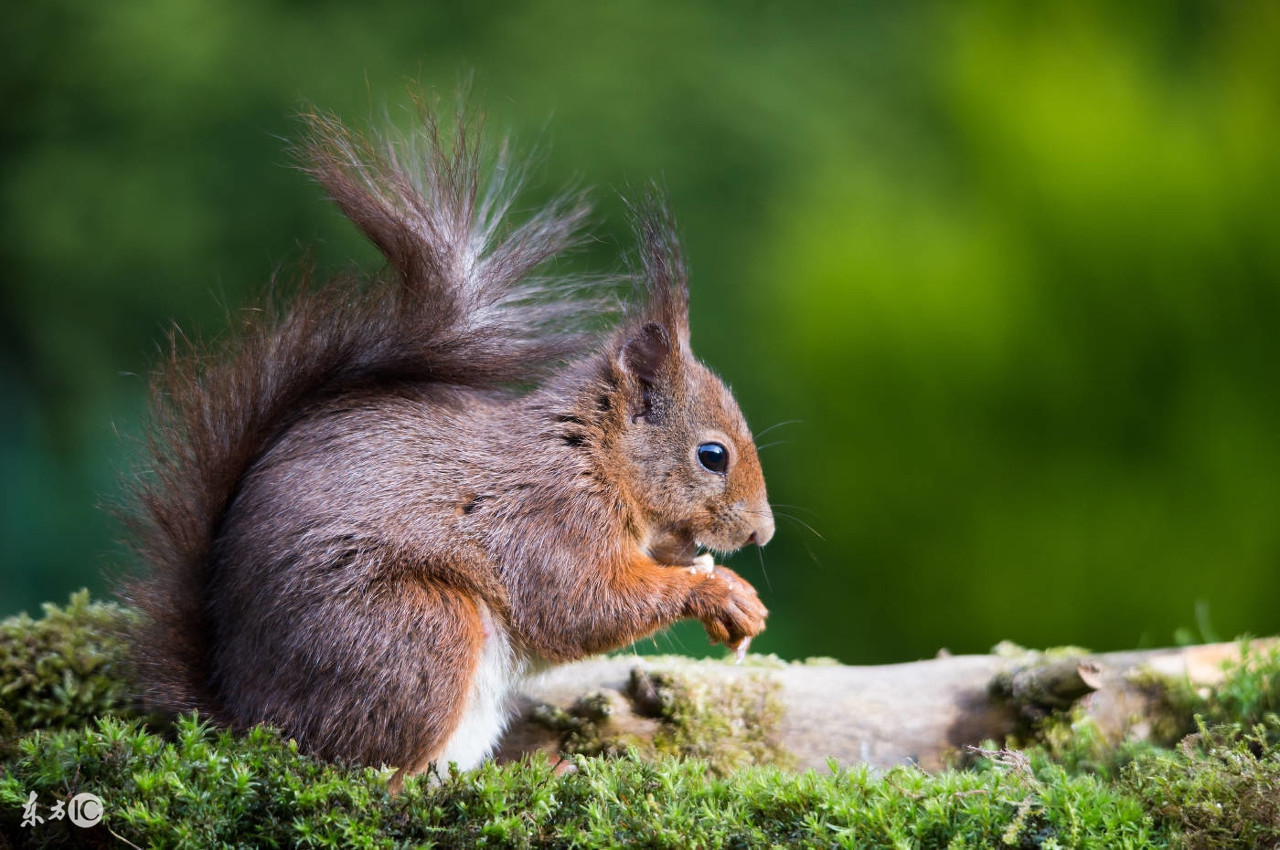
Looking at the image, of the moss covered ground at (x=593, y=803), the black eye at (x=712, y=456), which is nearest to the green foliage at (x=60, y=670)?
the moss covered ground at (x=593, y=803)

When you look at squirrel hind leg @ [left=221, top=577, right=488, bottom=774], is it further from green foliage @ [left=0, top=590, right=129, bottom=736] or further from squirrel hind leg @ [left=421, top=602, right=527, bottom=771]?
green foliage @ [left=0, top=590, right=129, bottom=736]

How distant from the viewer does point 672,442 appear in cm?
232

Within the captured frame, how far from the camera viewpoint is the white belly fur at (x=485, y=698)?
2.02 m

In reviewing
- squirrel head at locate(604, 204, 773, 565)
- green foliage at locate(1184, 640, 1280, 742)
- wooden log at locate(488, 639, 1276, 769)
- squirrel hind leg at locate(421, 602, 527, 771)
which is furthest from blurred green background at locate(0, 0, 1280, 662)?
squirrel hind leg at locate(421, 602, 527, 771)

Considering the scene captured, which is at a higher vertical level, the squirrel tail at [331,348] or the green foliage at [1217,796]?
the squirrel tail at [331,348]

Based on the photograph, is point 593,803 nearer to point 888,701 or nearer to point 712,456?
point 712,456

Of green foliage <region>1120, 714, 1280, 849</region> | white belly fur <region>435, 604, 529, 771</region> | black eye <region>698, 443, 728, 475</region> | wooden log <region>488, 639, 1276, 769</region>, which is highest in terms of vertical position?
black eye <region>698, 443, 728, 475</region>

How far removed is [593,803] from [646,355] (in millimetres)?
954

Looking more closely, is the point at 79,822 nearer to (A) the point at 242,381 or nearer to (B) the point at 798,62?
(A) the point at 242,381

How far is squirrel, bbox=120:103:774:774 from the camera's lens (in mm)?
1939

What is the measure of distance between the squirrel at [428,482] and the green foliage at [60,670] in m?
0.31

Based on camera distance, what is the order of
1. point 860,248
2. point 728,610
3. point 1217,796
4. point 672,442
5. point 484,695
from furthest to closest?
point 860,248 < point 672,442 < point 728,610 < point 484,695 < point 1217,796

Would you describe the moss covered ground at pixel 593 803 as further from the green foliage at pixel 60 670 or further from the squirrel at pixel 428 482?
the green foliage at pixel 60 670

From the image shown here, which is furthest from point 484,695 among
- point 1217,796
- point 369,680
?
point 1217,796
